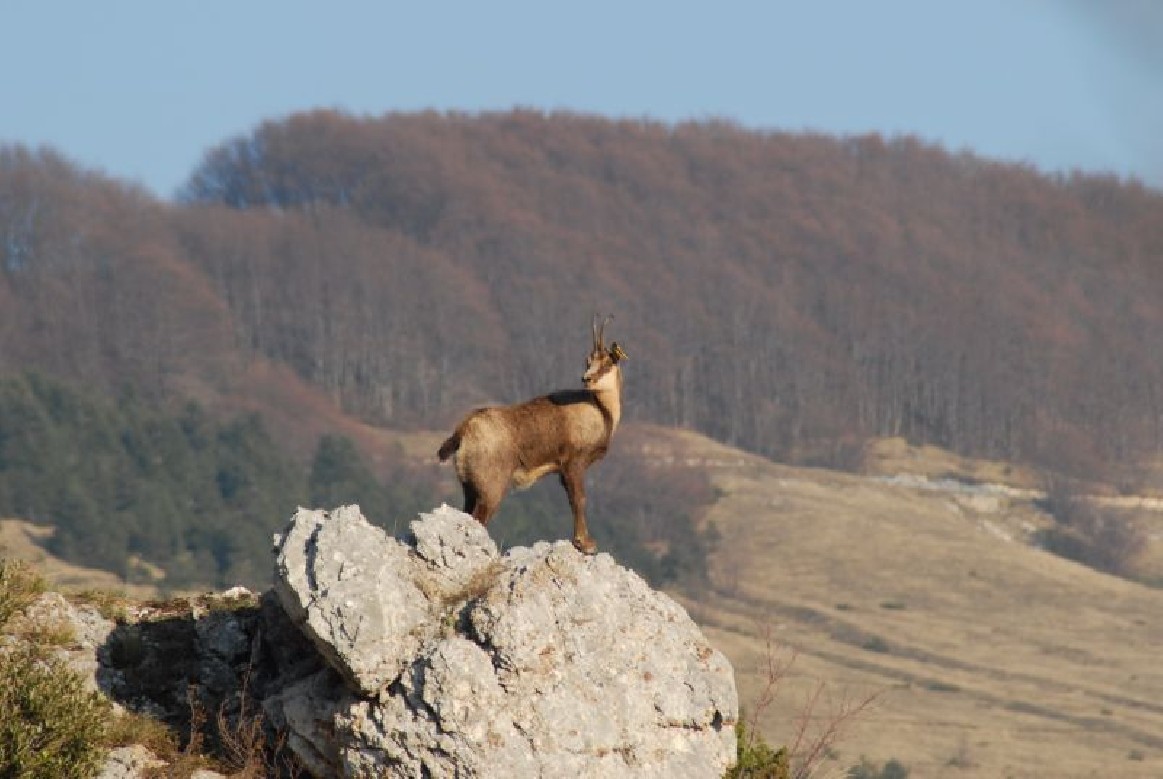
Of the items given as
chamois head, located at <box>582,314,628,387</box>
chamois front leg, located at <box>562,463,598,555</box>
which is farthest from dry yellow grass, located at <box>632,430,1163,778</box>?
chamois front leg, located at <box>562,463,598,555</box>

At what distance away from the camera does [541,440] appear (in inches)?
817

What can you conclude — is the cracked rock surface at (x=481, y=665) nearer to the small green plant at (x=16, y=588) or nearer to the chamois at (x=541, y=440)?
the chamois at (x=541, y=440)

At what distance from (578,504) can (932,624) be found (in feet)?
305

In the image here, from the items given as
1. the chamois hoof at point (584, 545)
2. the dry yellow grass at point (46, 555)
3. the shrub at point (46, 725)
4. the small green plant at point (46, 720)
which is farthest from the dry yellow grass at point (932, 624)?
the shrub at point (46, 725)

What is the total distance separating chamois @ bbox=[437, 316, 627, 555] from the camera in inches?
803

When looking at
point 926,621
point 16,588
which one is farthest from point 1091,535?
point 16,588

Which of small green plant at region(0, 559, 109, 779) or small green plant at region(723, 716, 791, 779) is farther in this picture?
small green plant at region(723, 716, 791, 779)

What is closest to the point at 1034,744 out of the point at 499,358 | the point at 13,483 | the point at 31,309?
the point at 13,483

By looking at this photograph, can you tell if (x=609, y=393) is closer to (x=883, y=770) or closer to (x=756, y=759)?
(x=756, y=759)

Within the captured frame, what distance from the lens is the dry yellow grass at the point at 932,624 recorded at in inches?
3172

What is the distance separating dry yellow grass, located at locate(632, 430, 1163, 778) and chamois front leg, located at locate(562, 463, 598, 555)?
4727 cm

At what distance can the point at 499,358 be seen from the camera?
18275cm

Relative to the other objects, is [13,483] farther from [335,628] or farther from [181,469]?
[335,628]

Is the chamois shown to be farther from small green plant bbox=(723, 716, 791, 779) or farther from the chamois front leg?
small green plant bbox=(723, 716, 791, 779)
